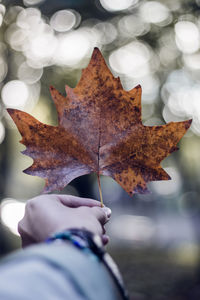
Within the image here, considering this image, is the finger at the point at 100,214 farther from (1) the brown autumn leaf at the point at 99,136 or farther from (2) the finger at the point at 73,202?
(1) the brown autumn leaf at the point at 99,136

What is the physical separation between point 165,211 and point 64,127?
92.2ft

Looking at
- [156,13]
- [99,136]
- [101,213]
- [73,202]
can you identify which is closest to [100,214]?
[101,213]

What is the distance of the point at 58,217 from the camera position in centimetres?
117

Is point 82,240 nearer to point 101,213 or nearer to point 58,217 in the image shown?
point 58,217

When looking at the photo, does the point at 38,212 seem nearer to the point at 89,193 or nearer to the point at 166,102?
the point at 166,102

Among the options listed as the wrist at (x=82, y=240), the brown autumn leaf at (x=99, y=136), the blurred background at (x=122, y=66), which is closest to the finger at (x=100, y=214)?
the brown autumn leaf at (x=99, y=136)

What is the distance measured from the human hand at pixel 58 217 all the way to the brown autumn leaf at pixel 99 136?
111 mm

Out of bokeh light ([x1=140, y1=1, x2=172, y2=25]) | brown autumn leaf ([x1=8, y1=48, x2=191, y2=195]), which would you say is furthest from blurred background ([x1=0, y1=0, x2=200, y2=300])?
brown autumn leaf ([x1=8, y1=48, x2=191, y2=195])

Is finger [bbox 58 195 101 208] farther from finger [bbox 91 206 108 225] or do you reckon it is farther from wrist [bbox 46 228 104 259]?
wrist [bbox 46 228 104 259]

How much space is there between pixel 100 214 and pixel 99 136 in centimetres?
37

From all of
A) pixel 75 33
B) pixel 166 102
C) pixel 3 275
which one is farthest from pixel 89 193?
pixel 3 275

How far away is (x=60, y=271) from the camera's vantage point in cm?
74

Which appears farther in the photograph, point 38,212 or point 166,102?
point 166,102

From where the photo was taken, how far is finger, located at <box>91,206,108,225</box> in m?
1.29
